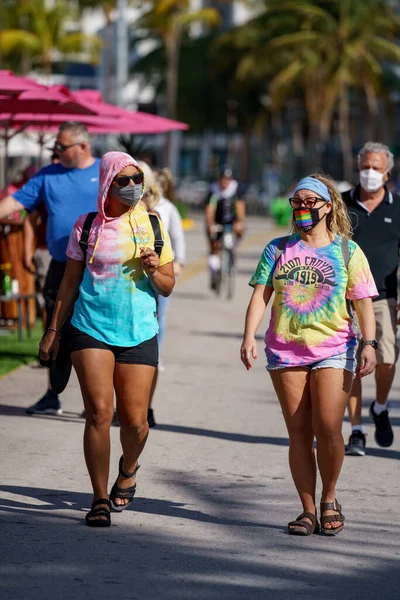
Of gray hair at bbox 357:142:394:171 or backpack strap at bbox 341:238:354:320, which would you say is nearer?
backpack strap at bbox 341:238:354:320

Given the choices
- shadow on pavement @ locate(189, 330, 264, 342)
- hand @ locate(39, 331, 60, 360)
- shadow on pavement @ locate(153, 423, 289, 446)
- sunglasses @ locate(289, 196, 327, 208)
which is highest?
sunglasses @ locate(289, 196, 327, 208)

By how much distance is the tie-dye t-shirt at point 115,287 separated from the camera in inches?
256

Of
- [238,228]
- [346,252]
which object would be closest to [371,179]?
[346,252]

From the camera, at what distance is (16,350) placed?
13.5 meters

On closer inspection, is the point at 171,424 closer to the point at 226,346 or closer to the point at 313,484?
the point at 313,484

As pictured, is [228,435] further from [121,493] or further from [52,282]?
[121,493]

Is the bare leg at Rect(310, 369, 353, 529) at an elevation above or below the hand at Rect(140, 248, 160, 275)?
below

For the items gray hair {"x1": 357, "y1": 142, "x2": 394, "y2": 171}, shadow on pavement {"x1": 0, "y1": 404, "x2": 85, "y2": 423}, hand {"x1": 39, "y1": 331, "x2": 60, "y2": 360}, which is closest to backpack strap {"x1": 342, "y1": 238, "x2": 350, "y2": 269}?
hand {"x1": 39, "y1": 331, "x2": 60, "y2": 360}

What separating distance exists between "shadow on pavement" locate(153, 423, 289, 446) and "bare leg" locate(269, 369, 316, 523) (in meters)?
2.60

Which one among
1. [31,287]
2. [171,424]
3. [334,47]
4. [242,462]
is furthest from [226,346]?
[334,47]

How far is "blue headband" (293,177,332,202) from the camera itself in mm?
6469

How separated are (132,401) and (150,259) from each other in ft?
2.36

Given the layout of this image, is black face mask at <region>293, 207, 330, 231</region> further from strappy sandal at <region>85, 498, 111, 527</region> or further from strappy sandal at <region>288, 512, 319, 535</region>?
strappy sandal at <region>85, 498, 111, 527</region>

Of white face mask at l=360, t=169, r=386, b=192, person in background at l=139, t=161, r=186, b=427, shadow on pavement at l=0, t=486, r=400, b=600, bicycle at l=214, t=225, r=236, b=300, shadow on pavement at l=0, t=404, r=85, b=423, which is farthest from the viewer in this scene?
bicycle at l=214, t=225, r=236, b=300
